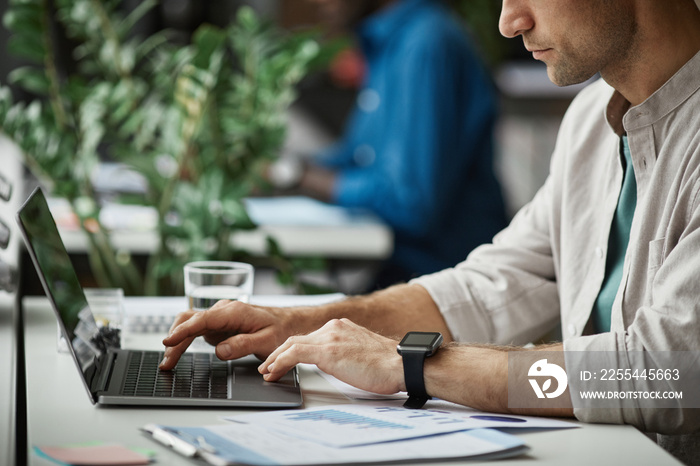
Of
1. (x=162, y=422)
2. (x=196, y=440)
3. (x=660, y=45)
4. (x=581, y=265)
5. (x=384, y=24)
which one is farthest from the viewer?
(x=384, y=24)

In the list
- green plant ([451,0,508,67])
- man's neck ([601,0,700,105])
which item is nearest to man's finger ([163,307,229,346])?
man's neck ([601,0,700,105])

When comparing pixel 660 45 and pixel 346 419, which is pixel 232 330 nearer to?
pixel 346 419

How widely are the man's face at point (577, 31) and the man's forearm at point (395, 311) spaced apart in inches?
15.9

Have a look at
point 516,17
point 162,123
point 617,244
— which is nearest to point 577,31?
point 516,17

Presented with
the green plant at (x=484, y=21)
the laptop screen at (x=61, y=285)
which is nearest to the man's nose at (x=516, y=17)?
the laptop screen at (x=61, y=285)

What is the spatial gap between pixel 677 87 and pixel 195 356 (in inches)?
29.3

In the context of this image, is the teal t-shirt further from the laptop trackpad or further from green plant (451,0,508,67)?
green plant (451,0,508,67)

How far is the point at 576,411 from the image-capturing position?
104 centimetres

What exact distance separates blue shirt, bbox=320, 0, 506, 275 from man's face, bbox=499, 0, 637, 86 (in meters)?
1.41

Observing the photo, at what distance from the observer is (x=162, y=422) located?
977 mm

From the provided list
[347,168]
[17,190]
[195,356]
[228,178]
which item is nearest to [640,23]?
[195,356]

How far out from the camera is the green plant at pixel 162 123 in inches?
81.2

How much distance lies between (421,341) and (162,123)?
4.51ft

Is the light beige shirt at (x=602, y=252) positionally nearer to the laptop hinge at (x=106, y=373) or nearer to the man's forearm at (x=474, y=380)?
the man's forearm at (x=474, y=380)
